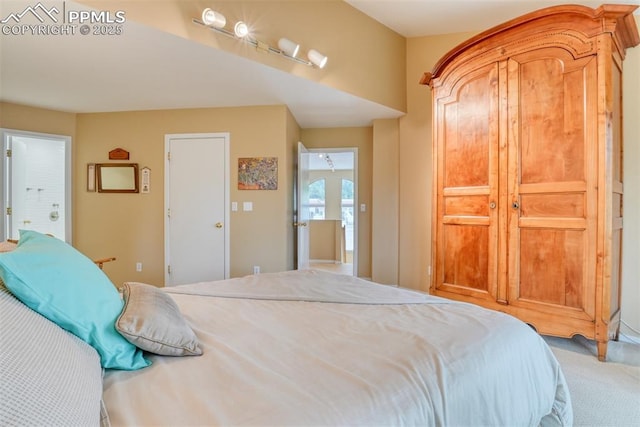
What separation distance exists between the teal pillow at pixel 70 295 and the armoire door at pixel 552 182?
2558mm

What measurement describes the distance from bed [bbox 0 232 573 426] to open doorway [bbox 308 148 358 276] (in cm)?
382

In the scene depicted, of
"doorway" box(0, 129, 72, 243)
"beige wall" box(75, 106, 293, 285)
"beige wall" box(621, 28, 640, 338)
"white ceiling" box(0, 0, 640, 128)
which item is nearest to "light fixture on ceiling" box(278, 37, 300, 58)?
"white ceiling" box(0, 0, 640, 128)

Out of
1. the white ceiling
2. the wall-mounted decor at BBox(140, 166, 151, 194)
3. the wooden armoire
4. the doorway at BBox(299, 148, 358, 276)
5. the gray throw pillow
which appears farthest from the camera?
the doorway at BBox(299, 148, 358, 276)

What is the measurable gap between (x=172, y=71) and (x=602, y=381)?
3.96m

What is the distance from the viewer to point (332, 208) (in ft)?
31.6

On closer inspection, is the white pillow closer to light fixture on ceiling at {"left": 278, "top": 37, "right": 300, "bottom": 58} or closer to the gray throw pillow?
the gray throw pillow

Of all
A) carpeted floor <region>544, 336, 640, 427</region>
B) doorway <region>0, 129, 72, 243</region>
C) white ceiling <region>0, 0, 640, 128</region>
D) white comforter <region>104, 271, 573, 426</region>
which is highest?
white ceiling <region>0, 0, 640, 128</region>

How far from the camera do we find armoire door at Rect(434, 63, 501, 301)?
2521mm

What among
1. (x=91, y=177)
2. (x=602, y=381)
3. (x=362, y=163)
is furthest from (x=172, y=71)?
(x=602, y=381)

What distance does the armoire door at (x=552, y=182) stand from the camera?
210cm

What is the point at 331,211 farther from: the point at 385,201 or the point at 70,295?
the point at 70,295

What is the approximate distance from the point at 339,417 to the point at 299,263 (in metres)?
3.34

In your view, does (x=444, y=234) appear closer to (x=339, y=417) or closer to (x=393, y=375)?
(x=393, y=375)

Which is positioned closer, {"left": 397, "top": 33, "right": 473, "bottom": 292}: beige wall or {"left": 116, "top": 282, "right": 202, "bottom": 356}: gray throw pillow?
{"left": 116, "top": 282, "right": 202, "bottom": 356}: gray throw pillow
